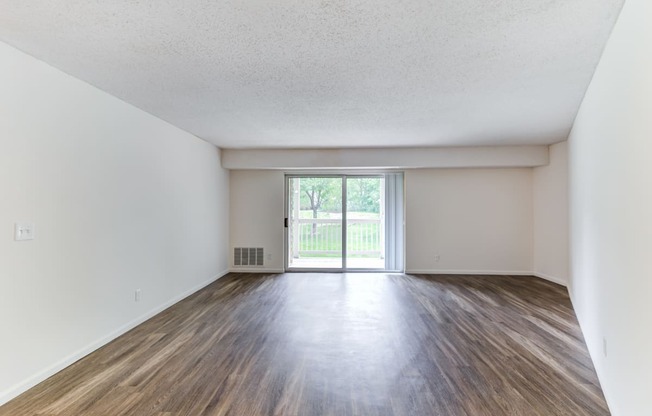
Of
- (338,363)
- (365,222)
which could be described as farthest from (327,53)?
(365,222)

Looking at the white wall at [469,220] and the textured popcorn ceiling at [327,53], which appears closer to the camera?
the textured popcorn ceiling at [327,53]

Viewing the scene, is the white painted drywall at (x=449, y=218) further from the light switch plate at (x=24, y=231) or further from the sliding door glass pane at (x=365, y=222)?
the light switch plate at (x=24, y=231)

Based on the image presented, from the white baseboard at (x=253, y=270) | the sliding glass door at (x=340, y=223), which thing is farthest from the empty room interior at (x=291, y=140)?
the sliding glass door at (x=340, y=223)

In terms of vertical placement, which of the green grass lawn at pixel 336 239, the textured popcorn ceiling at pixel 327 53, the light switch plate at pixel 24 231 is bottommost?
the green grass lawn at pixel 336 239

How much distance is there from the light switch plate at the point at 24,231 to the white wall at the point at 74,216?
0.03 m

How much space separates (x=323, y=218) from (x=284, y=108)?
10.7 feet

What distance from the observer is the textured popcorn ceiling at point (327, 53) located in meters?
1.69

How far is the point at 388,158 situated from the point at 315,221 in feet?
6.18

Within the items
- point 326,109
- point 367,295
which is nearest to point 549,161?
point 367,295

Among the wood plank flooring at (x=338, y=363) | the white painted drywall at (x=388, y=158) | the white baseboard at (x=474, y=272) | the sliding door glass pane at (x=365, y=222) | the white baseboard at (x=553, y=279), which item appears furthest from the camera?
the sliding door glass pane at (x=365, y=222)

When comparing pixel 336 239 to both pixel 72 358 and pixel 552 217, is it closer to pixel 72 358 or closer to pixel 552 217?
pixel 552 217

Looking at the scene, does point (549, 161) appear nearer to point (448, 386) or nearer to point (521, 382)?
point (521, 382)

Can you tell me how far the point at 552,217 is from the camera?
17.4ft

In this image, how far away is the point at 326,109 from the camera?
3332 millimetres
